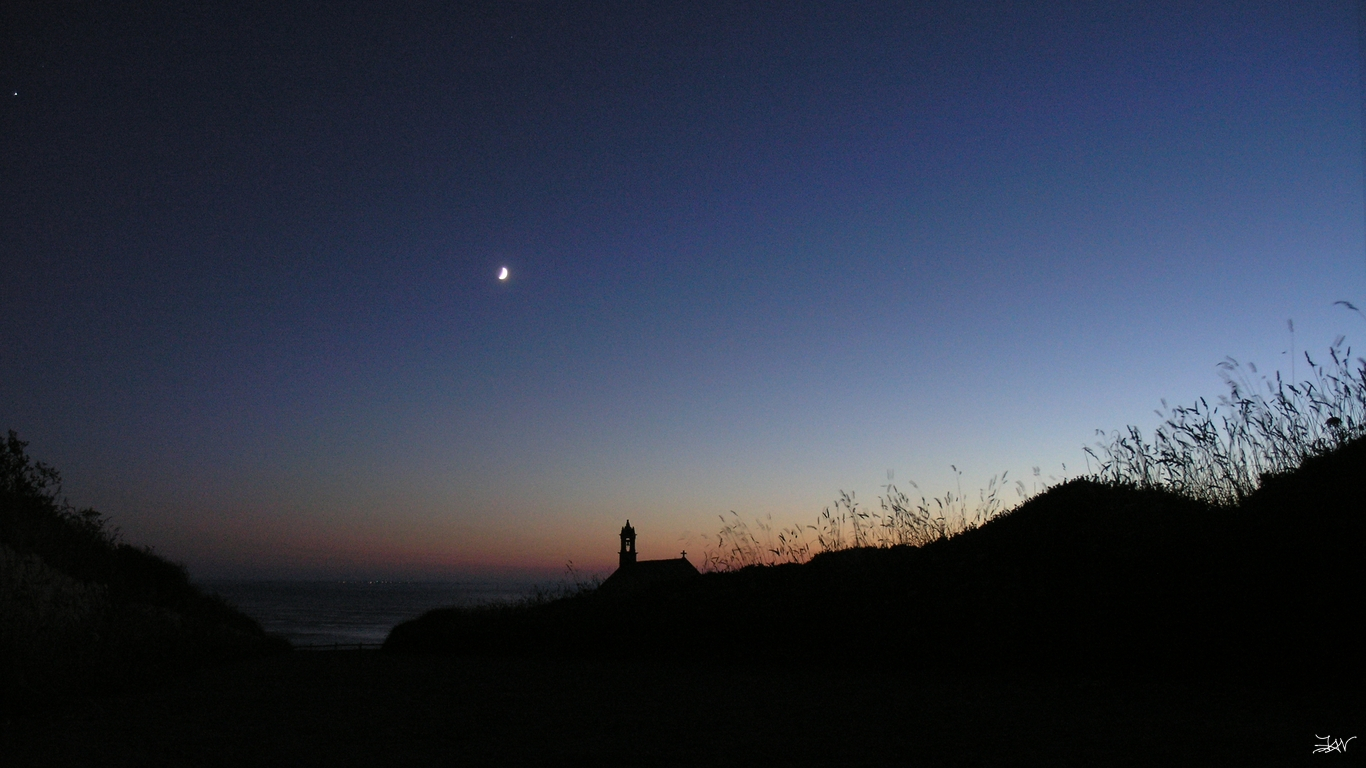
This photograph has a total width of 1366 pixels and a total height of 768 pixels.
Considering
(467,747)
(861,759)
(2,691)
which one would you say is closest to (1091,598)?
(861,759)

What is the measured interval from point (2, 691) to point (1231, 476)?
7.32 meters

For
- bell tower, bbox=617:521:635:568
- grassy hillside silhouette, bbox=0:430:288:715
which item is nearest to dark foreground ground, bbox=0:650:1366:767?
grassy hillside silhouette, bbox=0:430:288:715

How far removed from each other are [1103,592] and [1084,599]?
114 millimetres

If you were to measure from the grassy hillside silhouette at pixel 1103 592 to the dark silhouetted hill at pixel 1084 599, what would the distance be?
0.4 inches

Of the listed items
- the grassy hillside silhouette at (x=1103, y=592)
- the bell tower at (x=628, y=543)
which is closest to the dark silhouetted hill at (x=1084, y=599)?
the grassy hillside silhouette at (x=1103, y=592)

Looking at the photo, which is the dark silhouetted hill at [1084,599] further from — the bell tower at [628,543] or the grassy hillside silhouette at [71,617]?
the bell tower at [628,543]

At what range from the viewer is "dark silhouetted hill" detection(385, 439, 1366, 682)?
4.00 metres

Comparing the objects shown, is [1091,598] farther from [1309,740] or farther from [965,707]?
[1309,740]

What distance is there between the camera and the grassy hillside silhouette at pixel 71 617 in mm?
4254

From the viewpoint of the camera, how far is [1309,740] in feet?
8.64

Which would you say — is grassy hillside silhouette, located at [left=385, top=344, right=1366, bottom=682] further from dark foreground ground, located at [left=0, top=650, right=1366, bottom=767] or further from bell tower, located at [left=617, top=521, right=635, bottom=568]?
bell tower, located at [left=617, top=521, right=635, bottom=568]

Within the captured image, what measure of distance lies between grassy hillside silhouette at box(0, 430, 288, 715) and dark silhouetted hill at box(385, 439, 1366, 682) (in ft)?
9.58

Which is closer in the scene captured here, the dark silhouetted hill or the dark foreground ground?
the dark foreground ground

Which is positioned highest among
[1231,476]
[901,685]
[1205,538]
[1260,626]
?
[1231,476]
